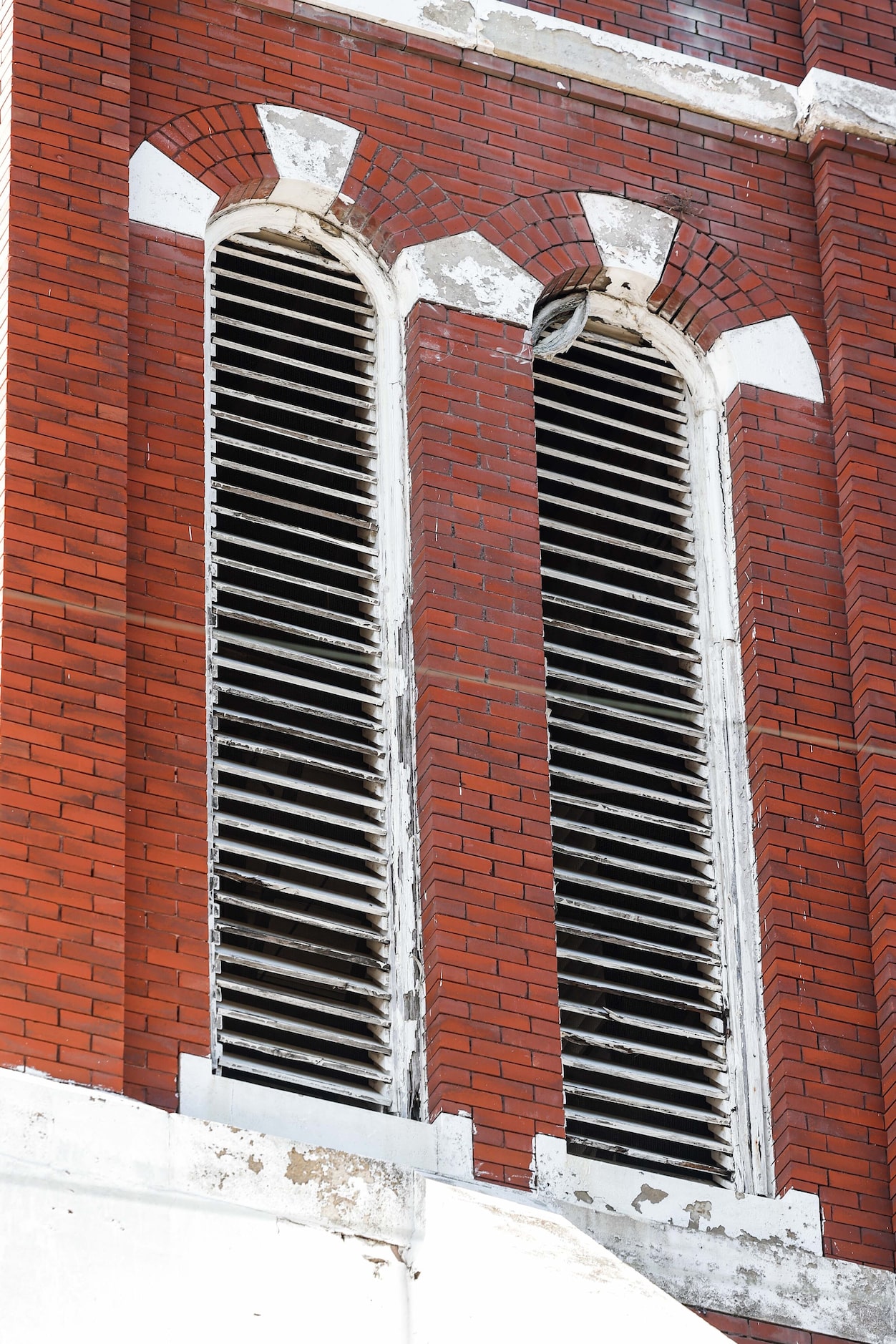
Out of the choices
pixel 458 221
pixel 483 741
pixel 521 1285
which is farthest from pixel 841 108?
pixel 521 1285

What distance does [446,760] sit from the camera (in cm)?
1467

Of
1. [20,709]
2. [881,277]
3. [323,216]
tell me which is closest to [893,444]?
[881,277]

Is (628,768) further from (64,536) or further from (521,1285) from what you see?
(521,1285)

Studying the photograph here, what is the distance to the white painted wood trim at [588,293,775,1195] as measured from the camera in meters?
14.8

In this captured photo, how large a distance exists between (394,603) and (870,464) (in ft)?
9.07

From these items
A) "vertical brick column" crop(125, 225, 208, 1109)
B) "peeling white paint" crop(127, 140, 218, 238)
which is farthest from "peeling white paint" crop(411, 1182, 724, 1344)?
"peeling white paint" crop(127, 140, 218, 238)

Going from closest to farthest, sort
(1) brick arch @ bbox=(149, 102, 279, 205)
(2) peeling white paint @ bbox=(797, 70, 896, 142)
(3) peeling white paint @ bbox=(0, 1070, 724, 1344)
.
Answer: (3) peeling white paint @ bbox=(0, 1070, 724, 1344) < (1) brick arch @ bbox=(149, 102, 279, 205) < (2) peeling white paint @ bbox=(797, 70, 896, 142)

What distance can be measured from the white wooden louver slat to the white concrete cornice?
4.98ft

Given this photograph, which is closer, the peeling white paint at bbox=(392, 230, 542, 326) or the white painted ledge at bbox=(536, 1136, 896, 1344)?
the white painted ledge at bbox=(536, 1136, 896, 1344)

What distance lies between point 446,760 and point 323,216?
120 inches

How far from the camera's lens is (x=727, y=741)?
15.7m

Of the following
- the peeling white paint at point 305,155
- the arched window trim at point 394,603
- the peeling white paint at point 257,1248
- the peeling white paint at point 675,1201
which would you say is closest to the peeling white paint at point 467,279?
the arched window trim at point 394,603

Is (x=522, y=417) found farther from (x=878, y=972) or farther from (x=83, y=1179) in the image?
(x=83, y=1179)

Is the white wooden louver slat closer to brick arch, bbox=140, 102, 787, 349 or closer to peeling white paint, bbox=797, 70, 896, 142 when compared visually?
brick arch, bbox=140, 102, 787, 349
